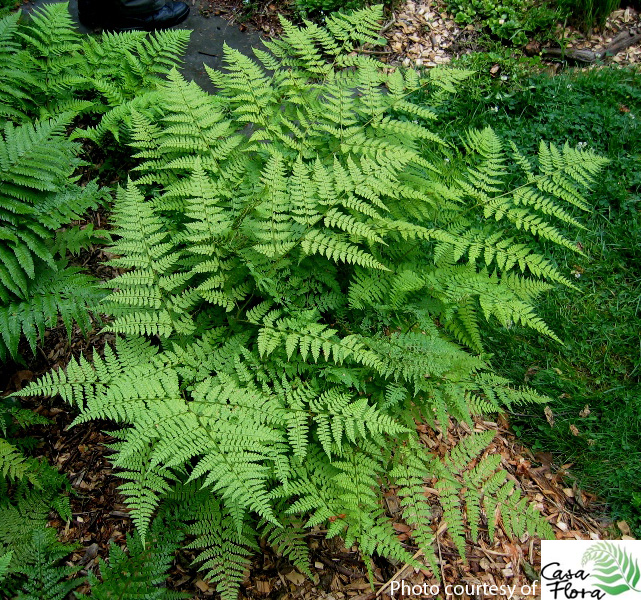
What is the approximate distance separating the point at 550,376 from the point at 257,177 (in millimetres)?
2618

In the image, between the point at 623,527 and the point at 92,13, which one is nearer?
the point at 623,527

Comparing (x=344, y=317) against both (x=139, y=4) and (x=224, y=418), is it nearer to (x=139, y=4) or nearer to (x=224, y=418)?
(x=224, y=418)

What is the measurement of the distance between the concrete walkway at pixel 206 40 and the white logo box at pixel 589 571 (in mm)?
4803

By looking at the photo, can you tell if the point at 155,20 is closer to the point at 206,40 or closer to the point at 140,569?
the point at 206,40

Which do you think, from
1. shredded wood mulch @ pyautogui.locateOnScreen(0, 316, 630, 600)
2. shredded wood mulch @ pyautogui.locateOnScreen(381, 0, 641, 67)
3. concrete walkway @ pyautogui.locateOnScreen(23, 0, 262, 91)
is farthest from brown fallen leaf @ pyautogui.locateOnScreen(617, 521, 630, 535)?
concrete walkway @ pyautogui.locateOnScreen(23, 0, 262, 91)

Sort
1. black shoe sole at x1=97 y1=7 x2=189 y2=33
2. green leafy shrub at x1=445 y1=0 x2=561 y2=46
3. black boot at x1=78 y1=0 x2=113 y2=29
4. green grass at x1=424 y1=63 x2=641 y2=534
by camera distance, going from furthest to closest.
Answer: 1. green leafy shrub at x1=445 y1=0 x2=561 y2=46
2. black shoe sole at x1=97 y1=7 x2=189 y2=33
3. black boot at x1=78 y1=0 x2=113 y2=29
4. green grass at x1=424 y1=63 x2=641 y2=534

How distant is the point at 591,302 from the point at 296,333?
110 inches

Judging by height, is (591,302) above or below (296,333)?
below

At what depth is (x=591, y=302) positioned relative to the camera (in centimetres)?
455

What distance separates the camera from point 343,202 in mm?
3217

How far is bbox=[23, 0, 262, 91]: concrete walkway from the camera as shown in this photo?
5.41 metres

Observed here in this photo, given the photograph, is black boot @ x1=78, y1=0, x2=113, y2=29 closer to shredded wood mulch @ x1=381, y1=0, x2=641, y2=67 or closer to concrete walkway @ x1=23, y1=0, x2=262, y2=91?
concrete walkway @ x1=23, y1=0, x2=262, y2=91

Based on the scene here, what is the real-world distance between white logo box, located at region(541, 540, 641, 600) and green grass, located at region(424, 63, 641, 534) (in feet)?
1.28

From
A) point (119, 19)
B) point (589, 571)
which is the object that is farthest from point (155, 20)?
point (589, 571)
